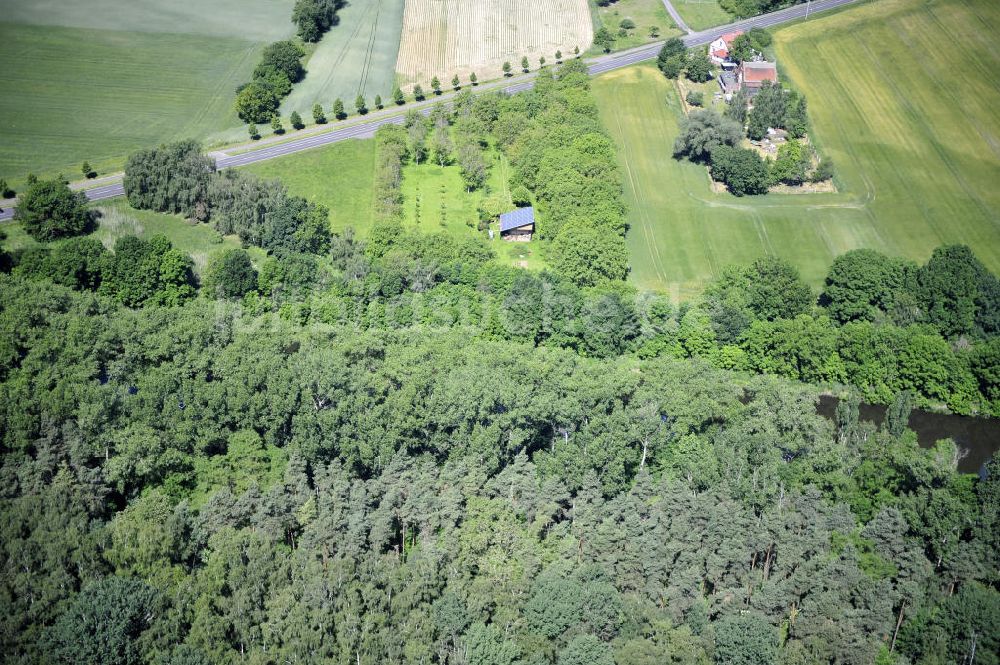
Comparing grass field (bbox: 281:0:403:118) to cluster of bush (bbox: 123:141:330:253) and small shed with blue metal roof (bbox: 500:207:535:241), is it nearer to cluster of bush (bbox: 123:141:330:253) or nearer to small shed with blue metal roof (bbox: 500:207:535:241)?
cluster of bush (bbox: 123:141:330:253)

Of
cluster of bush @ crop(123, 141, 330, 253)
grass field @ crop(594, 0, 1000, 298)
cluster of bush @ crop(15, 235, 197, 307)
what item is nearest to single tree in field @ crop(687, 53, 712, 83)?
grass field @ crop(594, 0, 1000, 298)

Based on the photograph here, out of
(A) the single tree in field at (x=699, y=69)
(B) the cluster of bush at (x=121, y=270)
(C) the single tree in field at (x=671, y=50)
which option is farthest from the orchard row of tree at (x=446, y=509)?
(C) the single tree in field at (x=671, y=50)

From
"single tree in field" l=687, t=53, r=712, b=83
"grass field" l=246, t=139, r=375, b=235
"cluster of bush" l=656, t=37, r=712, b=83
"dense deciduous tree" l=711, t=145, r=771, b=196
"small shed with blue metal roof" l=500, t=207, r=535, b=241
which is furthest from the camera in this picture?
"cluster of bush" l=656, t=37, r=712, b=83

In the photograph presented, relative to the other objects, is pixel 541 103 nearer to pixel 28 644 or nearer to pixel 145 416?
pixel 145 416

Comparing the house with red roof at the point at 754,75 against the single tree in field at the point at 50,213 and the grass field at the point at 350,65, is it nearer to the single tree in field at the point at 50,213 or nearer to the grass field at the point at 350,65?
the grass field at the point at 350,65

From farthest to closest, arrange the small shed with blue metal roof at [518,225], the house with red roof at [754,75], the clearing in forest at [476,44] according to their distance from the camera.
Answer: the clearing in forest at [476,44] → the house with red roof at [754,75] → the small shed with blue metal roof at [518,225]

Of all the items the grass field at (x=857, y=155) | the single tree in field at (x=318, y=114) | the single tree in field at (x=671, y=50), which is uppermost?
the single tree in field at (x=671, y=50)

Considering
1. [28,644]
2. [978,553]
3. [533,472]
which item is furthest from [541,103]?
[28,644]
